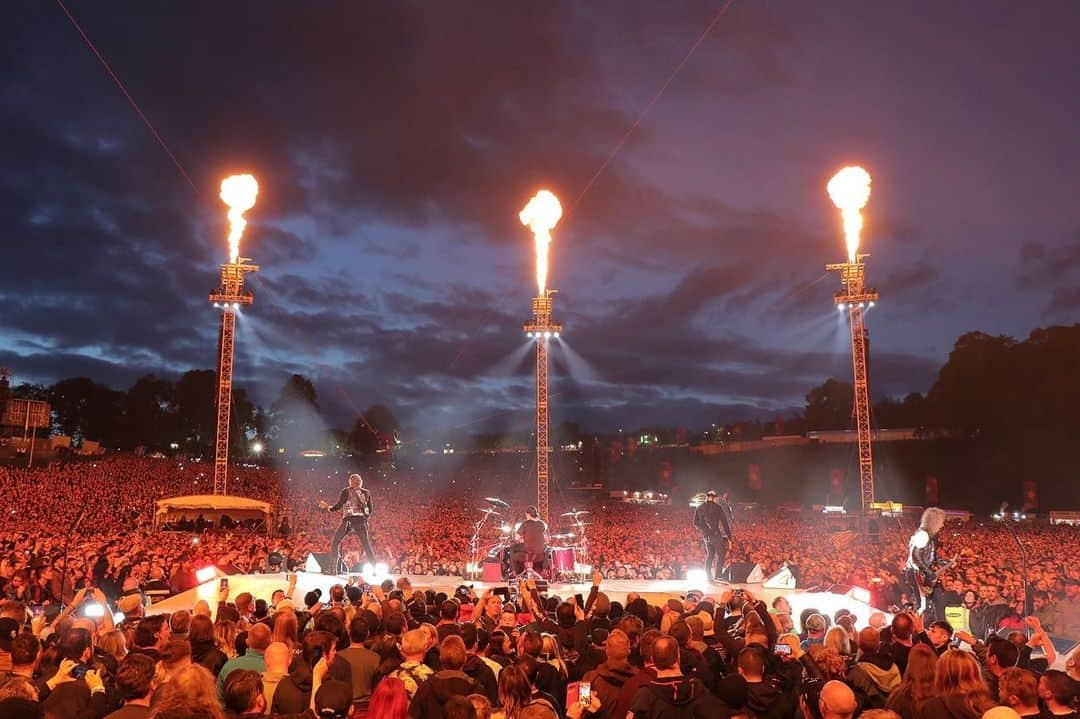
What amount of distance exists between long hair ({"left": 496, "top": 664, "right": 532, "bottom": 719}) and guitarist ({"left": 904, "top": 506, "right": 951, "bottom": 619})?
43.0ft

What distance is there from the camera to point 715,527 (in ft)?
61.5

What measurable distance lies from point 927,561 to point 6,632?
15256 millimetres

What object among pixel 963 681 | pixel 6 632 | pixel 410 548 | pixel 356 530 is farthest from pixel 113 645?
pixel 410 548

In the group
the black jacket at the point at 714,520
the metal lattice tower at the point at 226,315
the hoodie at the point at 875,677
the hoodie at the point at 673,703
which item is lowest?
the hoodie at the point at 875,677

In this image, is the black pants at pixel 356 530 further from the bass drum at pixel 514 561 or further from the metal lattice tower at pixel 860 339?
the metal lattice tower at pixel 860 339

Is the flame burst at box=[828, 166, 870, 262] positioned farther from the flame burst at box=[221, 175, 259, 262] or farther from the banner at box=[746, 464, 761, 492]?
the banner at box=[746, 464, 761, 492]

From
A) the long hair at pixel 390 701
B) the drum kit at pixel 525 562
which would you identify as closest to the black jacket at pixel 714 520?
the drum kit at pixel 525 562

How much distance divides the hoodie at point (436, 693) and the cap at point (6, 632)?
3.47m

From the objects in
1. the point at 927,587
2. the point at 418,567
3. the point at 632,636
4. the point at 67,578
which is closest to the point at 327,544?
the point at 418,567

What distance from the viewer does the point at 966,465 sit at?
2530 inches

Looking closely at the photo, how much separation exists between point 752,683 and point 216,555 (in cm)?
1832

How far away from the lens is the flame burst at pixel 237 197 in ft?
90.4

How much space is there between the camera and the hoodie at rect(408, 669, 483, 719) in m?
4.96

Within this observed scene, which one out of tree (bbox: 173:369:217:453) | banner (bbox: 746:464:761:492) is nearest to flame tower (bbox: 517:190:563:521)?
banner (bbox: 746:464:761:492)
